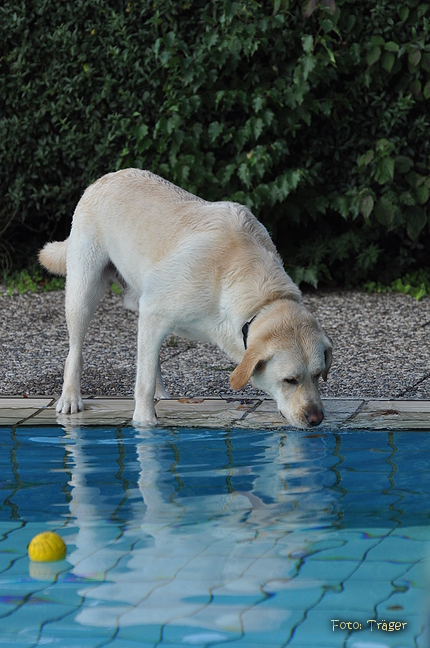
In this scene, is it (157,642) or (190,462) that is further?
(190,462)

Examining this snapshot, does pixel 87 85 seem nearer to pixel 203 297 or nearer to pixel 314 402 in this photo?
pixel 203 297

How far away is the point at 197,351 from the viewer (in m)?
6.07

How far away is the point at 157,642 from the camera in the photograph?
234cm

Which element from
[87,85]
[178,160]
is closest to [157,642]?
[178,160]

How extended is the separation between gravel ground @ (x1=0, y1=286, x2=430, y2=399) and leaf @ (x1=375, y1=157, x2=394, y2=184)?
3.38ft

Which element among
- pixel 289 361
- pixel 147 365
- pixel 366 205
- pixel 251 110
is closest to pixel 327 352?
pixel 289 361

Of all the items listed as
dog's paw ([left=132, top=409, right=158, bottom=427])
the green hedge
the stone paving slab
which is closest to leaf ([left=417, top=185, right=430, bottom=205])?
the green hedge

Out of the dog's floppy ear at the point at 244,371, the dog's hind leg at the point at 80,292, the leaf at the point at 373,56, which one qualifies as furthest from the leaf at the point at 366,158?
the dog's floppy ear at the point at 244,371

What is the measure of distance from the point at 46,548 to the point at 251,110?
218 inches

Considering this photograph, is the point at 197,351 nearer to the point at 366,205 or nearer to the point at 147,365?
the point at 147,365

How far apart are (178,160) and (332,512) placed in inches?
191

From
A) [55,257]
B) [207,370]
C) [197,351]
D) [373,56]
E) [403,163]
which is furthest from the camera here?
[403,163]

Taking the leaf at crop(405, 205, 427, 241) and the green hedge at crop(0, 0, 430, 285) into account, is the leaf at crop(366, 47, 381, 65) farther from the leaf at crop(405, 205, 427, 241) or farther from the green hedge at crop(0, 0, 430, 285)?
the leaf at crop(405, 205, 427, 241)

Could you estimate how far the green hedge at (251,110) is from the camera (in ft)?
24.2
